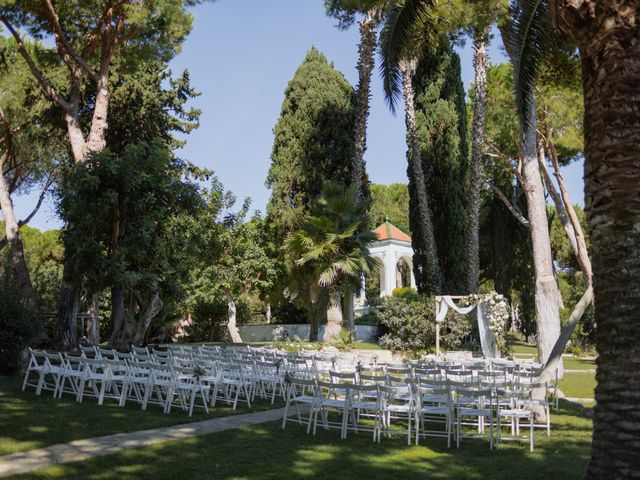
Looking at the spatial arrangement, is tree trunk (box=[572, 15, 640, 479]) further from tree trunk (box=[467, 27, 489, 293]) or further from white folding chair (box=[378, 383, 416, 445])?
tree trunk (box=[467, 27, 489, 293])

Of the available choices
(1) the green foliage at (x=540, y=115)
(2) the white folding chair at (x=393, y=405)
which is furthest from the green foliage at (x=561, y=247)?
(2) the white folding chair at (x=393, y=405)

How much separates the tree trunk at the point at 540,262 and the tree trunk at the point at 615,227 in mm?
8364

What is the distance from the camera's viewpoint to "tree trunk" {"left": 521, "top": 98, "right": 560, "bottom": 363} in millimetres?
12430

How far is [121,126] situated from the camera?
23000 millimetres

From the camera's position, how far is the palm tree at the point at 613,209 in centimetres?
405

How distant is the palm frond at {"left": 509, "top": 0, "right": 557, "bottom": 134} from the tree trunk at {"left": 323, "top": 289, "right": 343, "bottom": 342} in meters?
14.9

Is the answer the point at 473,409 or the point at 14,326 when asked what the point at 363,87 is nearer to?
Answer: the point at 14,326

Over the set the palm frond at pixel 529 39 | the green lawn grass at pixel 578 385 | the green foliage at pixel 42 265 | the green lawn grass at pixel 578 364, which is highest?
the palm frond at pixel 529 39

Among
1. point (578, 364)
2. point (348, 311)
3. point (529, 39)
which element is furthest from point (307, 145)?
point (529, 39)

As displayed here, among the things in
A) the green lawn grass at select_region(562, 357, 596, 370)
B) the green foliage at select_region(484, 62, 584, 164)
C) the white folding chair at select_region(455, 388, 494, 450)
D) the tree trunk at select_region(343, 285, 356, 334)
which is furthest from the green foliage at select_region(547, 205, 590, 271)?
the white folding chair at select_region(455, 388, 494, 450)

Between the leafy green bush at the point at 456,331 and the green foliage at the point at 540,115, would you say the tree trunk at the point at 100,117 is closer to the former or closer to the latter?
the green foliage at the point at 540,115

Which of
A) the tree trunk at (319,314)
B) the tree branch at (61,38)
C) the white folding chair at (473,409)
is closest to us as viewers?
the white folding chair at (473,409)

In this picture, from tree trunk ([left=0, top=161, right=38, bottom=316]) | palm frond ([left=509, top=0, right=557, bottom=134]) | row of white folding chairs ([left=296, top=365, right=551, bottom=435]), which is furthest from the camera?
tree trunk ([left=0, top=161, right=38, bottom=316])

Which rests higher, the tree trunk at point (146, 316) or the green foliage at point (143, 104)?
the green foliage at point (143, 104)
